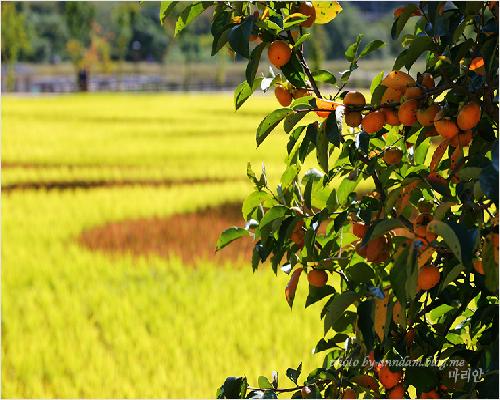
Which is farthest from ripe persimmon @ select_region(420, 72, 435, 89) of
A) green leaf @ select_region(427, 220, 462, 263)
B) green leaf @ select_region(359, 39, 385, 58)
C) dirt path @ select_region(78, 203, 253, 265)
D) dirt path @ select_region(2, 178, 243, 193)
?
dirt path @ select_region(2, 178, 243, 193)

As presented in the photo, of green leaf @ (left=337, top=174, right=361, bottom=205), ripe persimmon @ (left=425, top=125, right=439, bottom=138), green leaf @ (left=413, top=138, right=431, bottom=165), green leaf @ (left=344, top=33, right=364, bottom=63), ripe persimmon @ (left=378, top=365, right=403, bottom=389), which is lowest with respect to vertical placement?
ripe persimmon @ (left=378, top=365, right=403, bottom=389)

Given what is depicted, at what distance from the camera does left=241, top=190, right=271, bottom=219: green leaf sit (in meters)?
1.47

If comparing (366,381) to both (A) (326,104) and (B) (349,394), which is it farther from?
(A) (326,104)

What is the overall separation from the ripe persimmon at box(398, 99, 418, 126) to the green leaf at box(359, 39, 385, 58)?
0.61 feet

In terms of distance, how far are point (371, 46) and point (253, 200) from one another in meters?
0.34

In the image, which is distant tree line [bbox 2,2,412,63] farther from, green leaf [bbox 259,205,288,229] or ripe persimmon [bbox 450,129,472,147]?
ripe persimmon [bbox 450,129,472,147]

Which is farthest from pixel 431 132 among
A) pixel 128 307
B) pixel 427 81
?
pixel 128 307

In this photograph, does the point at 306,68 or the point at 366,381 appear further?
the point at 366,381

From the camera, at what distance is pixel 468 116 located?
1.16 metres

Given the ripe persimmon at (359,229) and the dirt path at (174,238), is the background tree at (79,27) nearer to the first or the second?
the dirt path at (174,238)

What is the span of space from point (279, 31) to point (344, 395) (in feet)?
2.06

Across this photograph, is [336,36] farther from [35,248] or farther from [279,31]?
[279,31]

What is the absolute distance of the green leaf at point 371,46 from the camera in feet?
4.55

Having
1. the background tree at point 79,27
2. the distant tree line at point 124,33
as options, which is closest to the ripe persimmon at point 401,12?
the distant tree line at point 124,33
